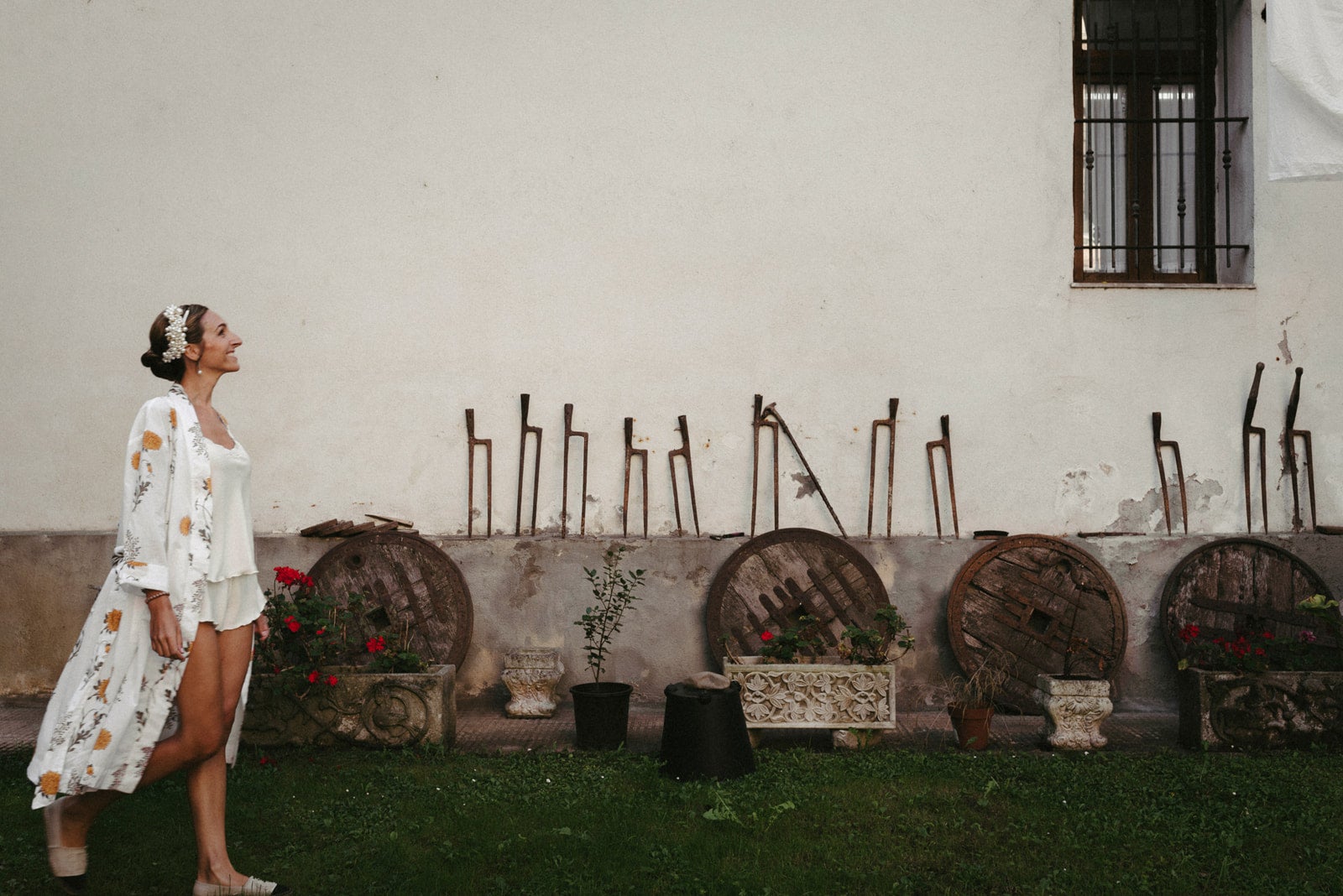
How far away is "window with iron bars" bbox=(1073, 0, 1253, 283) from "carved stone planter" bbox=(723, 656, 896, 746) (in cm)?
290

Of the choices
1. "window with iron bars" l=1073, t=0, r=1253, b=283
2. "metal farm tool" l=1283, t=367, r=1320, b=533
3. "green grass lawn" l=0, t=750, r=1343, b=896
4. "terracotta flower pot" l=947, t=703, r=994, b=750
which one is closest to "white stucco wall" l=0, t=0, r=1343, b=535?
"metal farm tool" l=1283, t=367, r=1320, b=533

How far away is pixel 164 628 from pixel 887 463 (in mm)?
4070

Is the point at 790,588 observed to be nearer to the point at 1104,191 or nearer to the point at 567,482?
the point at 567,482

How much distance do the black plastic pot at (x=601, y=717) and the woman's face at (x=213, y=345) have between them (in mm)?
2354

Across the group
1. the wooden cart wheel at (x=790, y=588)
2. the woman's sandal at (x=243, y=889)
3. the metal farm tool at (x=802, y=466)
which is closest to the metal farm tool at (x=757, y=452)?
the metal farm tool at (x=802, y=466)

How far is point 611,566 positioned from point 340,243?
2.45m

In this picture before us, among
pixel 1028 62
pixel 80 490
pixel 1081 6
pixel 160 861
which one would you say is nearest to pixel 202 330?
pixel 160 861

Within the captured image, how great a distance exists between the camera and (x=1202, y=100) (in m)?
6.29

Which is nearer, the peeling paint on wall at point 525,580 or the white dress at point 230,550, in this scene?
the white dress at point 230,550

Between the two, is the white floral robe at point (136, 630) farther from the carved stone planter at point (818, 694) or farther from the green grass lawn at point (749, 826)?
the carved stone planter at point (818, 694)

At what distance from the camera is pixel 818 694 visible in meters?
4.80

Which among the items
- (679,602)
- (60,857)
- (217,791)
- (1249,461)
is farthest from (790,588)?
(60,857)

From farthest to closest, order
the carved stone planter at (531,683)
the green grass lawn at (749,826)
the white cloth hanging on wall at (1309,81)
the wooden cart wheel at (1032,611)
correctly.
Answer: the wooden cart wheel at (1032,611) < the carved stone planter at (531,683) < the green grass lawn at (749,826) < the white cloth hanging on wall at (1309,81)

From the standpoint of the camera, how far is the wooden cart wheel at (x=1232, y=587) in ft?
18.4
